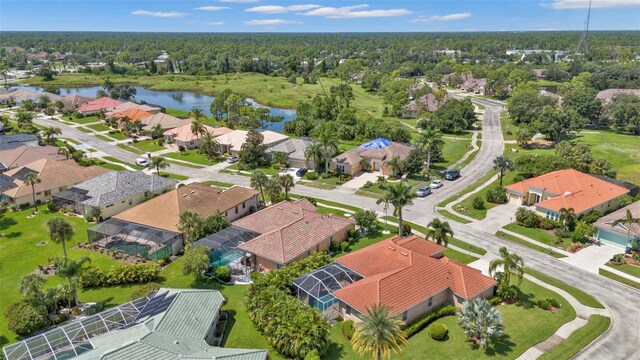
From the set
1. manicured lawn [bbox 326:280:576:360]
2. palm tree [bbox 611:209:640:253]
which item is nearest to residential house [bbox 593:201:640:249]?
palm tree [bbox 611:209:640:253]

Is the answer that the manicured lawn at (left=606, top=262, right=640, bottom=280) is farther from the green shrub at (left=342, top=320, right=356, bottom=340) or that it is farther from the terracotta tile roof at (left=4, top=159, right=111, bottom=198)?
the terracotta tile roof at (left=4, top=159, right=111, bottom=198)

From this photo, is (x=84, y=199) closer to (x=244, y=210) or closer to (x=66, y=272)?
(x=244, y=210)

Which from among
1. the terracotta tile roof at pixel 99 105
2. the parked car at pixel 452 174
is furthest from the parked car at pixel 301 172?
the terracotta tile roof at pixel 99 105

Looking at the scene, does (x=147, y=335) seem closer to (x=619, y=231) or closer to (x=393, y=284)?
(x=393, y=284)

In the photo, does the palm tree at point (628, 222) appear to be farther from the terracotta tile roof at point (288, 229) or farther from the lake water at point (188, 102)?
the lake water at point (188, 102)

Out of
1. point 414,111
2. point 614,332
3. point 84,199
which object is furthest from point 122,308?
point 414,111

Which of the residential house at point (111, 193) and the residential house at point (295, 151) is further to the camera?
the residential house at point (295, 151)

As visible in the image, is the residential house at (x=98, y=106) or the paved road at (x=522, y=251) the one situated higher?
the residential house at (x=98, y=106)
